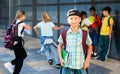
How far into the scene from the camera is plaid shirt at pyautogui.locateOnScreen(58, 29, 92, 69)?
4430mm

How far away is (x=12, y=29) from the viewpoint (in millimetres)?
6746

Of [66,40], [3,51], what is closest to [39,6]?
[3,51]

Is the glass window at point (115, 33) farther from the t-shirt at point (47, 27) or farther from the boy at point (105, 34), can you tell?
the t-shirt at point (47, 27)

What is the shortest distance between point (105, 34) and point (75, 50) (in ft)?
15.0

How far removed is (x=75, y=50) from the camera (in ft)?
14.5

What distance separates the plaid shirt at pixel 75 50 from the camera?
443cm

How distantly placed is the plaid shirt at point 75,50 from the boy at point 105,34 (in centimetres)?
429

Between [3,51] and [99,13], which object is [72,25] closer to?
[99,13]

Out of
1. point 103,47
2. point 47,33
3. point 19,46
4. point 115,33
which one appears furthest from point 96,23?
point 19,46

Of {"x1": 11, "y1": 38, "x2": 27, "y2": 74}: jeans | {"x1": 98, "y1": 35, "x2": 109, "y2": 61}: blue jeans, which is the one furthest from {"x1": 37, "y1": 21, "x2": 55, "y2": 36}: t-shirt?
{"x1": 98, "y1": 35, "x2": 109, "y2": 61}: blue jeans

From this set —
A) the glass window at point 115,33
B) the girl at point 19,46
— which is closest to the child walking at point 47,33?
the girl at point 19,46

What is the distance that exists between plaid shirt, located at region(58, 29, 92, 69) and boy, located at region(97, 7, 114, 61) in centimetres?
429

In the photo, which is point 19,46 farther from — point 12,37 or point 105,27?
point 105,27

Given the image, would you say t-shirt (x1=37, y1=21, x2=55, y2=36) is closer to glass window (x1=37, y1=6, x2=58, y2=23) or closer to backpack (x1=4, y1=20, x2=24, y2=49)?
backpack (x1=4, y1=20, x2=24, y2=49)
